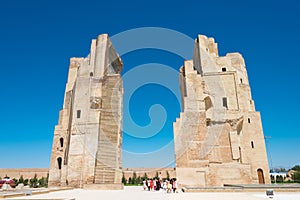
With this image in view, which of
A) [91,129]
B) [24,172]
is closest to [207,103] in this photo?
[91,129]

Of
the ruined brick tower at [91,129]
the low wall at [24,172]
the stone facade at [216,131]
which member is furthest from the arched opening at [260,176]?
the low wall at [24,172]

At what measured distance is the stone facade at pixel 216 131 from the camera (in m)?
19.6

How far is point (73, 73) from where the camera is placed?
27.9 metres

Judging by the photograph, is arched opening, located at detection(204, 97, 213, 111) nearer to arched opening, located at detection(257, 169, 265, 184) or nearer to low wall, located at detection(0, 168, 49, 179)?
arched opening, located at detection(257, 169, 265, 184)

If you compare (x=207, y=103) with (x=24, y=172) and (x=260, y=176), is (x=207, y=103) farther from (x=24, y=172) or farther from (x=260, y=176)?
(x=24, y=172)

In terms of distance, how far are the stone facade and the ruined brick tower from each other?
6880 mm

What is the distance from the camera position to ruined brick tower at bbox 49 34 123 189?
2080 centimetres

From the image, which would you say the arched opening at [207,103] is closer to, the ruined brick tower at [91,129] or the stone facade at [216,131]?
the stone facade at [216,131]

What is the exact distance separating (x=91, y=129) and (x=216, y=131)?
12.2 m

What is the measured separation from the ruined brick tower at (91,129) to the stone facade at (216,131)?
271 inches

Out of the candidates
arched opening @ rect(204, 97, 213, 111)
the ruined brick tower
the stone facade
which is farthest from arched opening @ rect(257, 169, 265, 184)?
the ruined brick tower

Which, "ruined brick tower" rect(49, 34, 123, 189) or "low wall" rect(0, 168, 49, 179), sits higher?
"ruined brick tower" rect(49, 34, 123, 189)

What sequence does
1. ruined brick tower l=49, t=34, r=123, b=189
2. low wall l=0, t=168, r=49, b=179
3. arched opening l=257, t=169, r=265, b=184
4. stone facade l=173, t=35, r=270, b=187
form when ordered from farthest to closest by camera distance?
low wall l=0, t=168, r=49, b=179 → arched opening l=257, t=169, r=265, b=184 → ruined brick tower l=49, t=34, r=123, b=189 → stone facade l=173, t=35, r=270, b=187

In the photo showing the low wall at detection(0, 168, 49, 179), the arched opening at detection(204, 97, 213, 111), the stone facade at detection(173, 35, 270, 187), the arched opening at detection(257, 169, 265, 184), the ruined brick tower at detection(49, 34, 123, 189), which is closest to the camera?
the stone facade at detection(173, 35, 270, 187)
